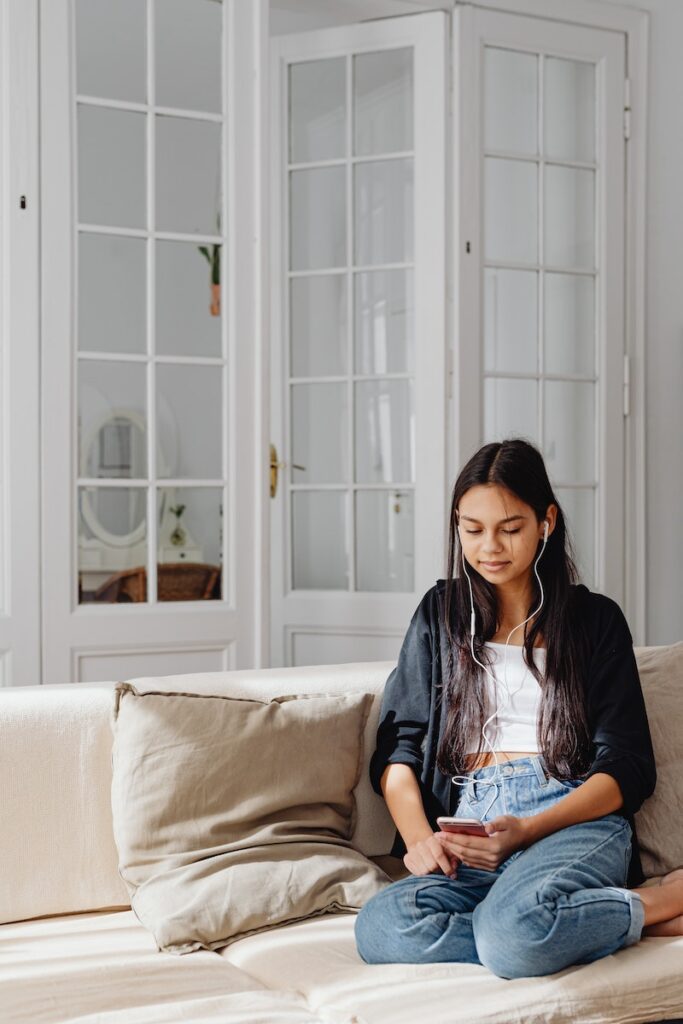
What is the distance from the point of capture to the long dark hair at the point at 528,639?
200 centimetres

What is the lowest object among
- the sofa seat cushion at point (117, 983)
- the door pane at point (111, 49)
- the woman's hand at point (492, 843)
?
the sofa seat cushion at point (117, 983)

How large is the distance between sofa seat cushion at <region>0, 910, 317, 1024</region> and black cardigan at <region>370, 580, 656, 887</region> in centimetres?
49

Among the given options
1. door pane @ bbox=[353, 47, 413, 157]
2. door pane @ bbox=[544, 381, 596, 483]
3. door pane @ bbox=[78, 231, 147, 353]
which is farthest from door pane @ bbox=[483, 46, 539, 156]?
door pane @ bbox=[78, 231, 147, 353]

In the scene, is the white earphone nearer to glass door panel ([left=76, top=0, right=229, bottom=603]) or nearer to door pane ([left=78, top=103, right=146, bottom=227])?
glass door panel ([left=76, top=0, right=229, bottom=603])

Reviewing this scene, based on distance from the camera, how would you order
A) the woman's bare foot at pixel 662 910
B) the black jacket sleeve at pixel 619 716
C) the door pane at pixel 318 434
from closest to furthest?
the woman's bare foot at pixel 662 910, the black jacket sleeve at pixel 619 716, the door pane at pixel 318 434

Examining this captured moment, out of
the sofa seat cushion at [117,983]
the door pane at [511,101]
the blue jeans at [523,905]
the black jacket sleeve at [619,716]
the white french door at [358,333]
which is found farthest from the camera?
the door pane at [511,101]

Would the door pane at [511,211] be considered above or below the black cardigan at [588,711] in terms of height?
above

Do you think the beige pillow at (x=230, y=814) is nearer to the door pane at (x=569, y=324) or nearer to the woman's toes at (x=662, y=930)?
the woman's toes at (x=662, y=930)

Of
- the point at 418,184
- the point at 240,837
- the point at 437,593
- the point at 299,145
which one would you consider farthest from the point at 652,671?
the point at 299,145

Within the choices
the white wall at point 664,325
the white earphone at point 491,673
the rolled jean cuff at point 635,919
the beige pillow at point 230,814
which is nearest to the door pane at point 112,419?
the beige pillow at point 230,814

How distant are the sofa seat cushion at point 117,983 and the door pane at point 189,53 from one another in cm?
237

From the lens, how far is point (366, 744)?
2.19 metres

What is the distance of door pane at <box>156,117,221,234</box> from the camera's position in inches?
130

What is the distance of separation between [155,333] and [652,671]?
1756 millimetres
